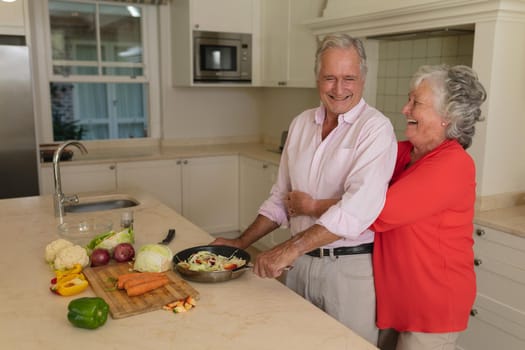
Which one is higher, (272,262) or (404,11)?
(404,11)

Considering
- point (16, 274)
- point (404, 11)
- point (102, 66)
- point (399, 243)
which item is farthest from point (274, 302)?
point (102, 66)

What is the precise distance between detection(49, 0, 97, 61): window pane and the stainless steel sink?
2.13 meters

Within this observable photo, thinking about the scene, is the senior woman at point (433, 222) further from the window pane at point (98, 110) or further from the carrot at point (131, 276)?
the window pane at point (98, 110)

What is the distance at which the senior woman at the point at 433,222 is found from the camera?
5.16 feet

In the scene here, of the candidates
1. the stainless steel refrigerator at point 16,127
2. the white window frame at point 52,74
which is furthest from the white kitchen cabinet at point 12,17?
the white window frame at point 52,74

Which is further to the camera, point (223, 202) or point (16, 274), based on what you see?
point (223, 202)

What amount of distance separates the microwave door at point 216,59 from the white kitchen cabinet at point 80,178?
1.14m

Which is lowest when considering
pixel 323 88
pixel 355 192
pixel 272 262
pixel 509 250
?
pixel 509 250

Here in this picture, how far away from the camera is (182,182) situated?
4445mm

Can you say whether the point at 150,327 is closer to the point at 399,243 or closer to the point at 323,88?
the point at 399,243

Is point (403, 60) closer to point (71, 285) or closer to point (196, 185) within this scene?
point (196, 185)

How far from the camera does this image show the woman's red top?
1.57m

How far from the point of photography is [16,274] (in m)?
1.69

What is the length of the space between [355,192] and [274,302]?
1.34ft
